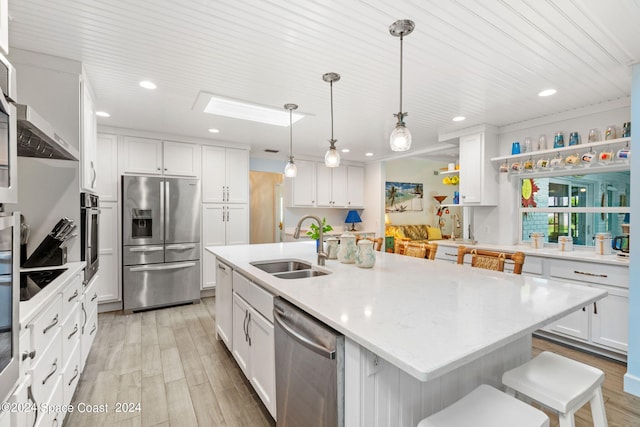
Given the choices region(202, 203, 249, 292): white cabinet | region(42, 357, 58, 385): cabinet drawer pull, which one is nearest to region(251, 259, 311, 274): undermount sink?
region(42, 357, 58, 385): cabinet drawer pull

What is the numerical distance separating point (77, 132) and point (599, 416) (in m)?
3.39

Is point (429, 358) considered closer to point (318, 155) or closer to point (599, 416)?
point (599, 416)

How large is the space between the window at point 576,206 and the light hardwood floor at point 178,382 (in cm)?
132

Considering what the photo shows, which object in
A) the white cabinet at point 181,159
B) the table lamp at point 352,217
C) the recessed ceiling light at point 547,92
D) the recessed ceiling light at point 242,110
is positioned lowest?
the table lamp at point 352,217

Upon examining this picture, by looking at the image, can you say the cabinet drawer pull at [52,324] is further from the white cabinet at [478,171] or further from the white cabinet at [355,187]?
the white cabinet at [355,187]

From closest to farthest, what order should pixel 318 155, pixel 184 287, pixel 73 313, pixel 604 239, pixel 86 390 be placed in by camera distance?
1. pixel 73 313
2. pixel 86 390
3. pixel 604 239
4. pixel 184 287
5. pixel 318 155

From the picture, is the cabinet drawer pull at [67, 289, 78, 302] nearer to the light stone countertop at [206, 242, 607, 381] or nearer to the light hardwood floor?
Answer: the light hardwood floor

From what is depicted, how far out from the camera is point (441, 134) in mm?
4207

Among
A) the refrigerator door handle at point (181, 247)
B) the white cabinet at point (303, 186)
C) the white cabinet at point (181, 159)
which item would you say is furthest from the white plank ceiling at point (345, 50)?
the white cabinet at point (303, 186)

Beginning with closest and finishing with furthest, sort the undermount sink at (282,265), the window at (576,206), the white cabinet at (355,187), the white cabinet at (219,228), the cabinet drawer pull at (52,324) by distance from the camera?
the cabinet drawer pull at (52,324)
the undermount sink at (282,265)
the window at (576,206)
the white cabinet at (219,228)
the white cabinet at (355,187)

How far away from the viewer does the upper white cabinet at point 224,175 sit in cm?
457

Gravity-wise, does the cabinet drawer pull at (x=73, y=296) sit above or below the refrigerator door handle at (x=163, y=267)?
above

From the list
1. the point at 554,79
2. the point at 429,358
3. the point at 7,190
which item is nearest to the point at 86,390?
the point at 7,190

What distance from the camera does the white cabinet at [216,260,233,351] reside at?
2.52 m
